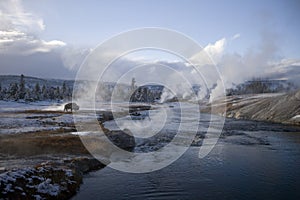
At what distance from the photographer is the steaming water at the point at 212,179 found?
19.9 m

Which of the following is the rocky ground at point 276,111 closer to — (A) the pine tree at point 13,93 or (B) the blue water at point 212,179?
(B) the blue water at point 212,179

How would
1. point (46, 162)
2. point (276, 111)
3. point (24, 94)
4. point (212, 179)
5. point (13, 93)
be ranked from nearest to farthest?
point (212, 179) → point (46, 162) → point (276, 111) → point (13, 93) → point (24, 94)

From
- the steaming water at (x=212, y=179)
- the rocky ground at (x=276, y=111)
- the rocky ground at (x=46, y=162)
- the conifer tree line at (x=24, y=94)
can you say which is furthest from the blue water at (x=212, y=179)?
the conifer tree line at (x=24, y=94)

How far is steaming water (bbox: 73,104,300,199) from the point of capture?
1986 cm

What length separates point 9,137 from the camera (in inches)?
1374

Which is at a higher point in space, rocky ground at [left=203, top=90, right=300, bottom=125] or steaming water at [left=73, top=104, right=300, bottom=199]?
rocky ground at [left=203, top=90, right=300, bottom=125]

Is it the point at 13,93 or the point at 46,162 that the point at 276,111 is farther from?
the point at 13,93

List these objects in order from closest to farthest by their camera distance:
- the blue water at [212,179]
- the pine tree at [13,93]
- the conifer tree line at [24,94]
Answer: the blue water at [212,179] → the pine tree at [13,93] → the conifer tree line at [24,94]

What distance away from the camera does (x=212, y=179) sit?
76.5 feet

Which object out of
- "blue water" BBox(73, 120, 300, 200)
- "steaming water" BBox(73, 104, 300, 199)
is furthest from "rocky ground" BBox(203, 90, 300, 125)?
"blue water" BBox(73, 120, 300, 200)

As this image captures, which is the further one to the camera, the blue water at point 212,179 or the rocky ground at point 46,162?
the blue water at point 212,179

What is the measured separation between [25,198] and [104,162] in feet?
38.7

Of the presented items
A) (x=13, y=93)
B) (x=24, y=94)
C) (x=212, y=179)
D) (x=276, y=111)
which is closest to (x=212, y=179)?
(x=212, y=179)

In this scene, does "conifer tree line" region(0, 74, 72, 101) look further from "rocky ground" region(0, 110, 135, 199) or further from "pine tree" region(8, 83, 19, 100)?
"rocky ground" region(0, 110, 135, 199)
